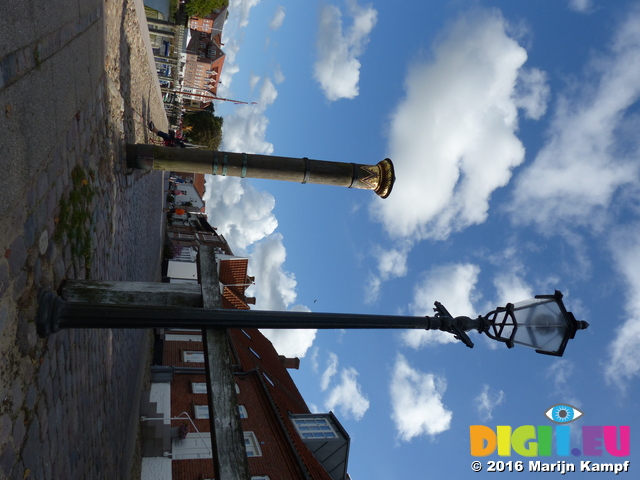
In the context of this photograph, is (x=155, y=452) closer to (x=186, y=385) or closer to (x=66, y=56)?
(x=186, y=385)

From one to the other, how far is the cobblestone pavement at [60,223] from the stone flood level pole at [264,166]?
1.81 ft

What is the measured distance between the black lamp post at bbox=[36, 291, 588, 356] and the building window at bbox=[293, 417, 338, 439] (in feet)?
39.4

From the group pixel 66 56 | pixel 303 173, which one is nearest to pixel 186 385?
pixel 303 173

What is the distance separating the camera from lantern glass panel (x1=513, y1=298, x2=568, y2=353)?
3406mm

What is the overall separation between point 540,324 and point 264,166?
5371mm

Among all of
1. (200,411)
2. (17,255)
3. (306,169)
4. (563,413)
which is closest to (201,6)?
(200,411)

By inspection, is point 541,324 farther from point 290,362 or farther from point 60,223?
point 290,362

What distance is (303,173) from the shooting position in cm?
757

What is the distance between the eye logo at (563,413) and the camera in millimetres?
8914

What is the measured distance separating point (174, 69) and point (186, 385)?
35223 mm

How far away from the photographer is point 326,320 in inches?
116

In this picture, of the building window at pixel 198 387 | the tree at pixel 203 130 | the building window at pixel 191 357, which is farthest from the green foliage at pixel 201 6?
the building window at pixel 198 387

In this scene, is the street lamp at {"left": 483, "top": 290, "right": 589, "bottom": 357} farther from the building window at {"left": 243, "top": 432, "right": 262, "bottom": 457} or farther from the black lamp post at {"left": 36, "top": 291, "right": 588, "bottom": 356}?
the building window at {"left": 243, "top": 432, "right": 262, "bottom": 457}

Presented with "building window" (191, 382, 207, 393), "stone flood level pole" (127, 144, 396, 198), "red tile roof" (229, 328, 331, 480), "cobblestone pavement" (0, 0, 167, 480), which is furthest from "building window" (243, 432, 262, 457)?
"stone flood level pole" (127, 144, 396, 198)
